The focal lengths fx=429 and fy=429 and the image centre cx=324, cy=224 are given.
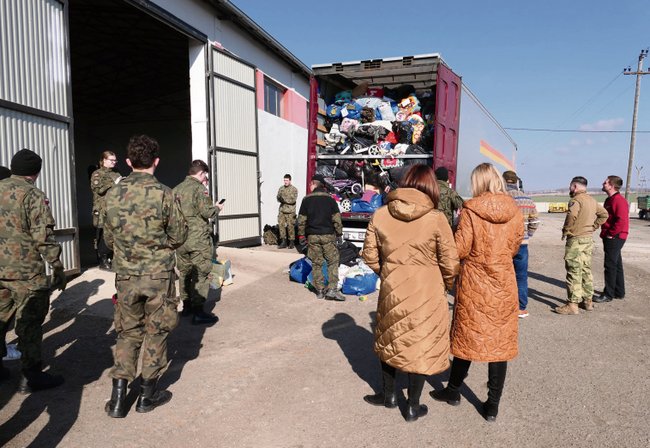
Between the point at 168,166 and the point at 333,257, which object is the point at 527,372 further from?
the point at 168,166

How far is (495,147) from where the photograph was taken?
13727 mm

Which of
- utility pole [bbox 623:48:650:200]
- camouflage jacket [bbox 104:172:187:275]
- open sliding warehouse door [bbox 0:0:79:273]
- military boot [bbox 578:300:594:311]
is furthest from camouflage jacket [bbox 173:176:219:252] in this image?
utility pole [bbox 623:48:650:200]

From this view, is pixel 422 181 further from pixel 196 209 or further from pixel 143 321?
pixel 196 209

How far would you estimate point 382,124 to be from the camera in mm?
8969

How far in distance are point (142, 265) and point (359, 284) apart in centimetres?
388

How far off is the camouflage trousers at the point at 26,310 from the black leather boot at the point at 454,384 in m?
3.11

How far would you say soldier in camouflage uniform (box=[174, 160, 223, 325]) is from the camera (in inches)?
190

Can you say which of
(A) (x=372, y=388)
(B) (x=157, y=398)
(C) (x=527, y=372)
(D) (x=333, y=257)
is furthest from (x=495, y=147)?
(B) (x=157, y=398)

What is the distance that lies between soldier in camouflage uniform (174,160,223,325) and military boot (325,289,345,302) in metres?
1.66

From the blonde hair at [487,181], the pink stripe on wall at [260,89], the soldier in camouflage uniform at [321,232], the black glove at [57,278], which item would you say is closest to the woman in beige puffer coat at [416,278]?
the blonde hair at [487,181]

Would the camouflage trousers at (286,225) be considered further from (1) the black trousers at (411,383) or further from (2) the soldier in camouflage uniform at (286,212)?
(1) the black trousers at (411,383)

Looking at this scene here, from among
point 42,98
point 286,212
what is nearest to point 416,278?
point 42,98

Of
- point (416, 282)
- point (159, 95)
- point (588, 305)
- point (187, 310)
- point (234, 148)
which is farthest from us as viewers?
point (159, 95)

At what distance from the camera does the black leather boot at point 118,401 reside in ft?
9.77
